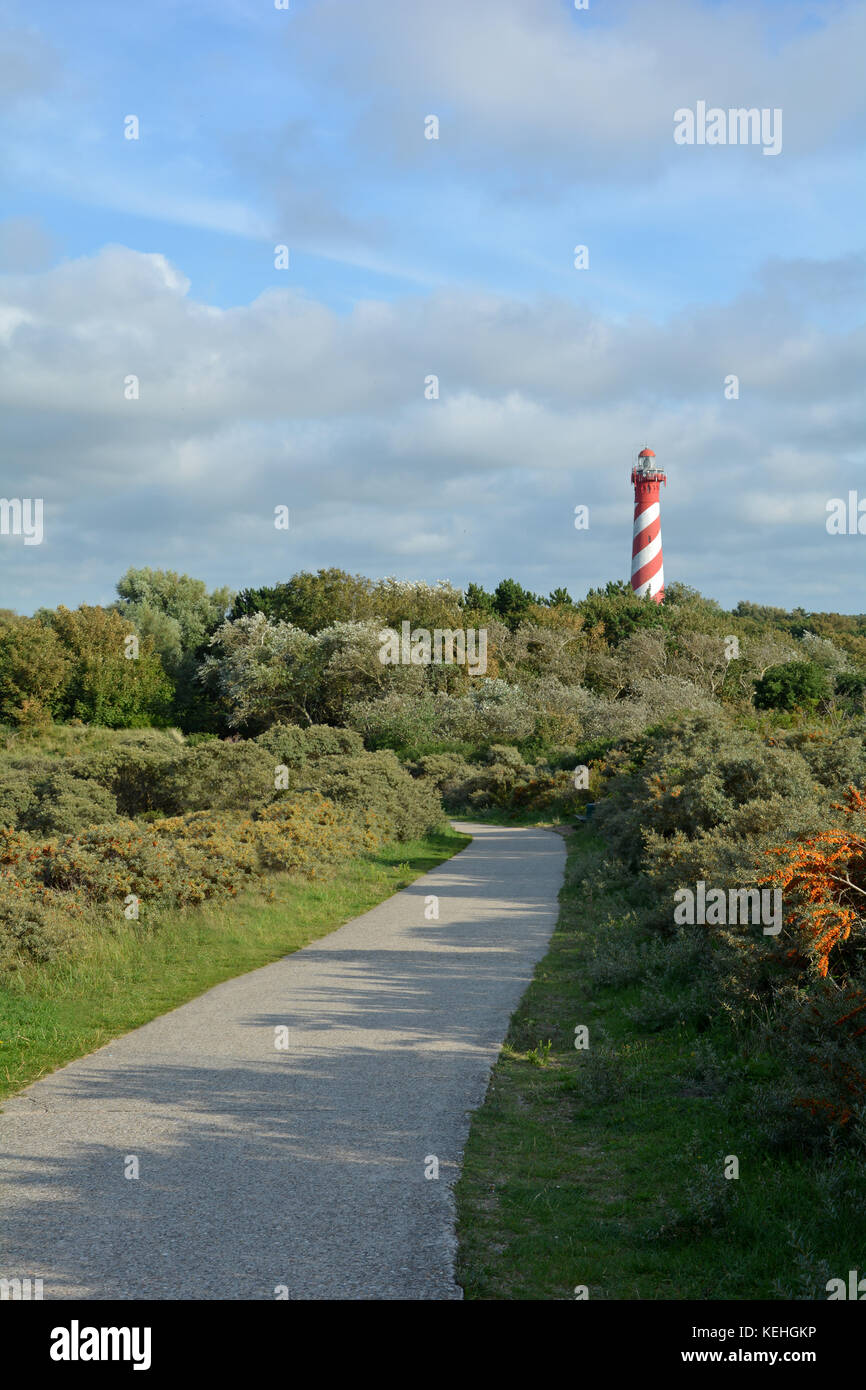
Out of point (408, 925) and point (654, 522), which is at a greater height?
point (654, 522)

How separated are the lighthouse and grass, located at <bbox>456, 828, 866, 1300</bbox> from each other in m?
54.0

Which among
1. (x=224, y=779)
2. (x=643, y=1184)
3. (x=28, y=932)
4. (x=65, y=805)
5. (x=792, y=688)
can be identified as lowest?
(x=643, y=1184)

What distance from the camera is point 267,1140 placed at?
17.6 feet

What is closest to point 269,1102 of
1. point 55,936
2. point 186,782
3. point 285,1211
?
point 285,1211

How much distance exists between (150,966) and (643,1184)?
239 inches

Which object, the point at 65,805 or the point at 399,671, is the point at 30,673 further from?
the point at 65,805

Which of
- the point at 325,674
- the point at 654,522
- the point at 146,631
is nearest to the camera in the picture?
the point at 325,674

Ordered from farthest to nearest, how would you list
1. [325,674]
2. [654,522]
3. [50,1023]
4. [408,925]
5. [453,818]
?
[654,522] < [325,674] < [453,818] < [408,925] < [50,1023]

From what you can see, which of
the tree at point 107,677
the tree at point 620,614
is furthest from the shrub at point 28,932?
the tree at point 620,614

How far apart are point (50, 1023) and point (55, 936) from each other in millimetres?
2029

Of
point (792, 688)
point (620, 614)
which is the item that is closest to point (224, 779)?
point (792, 688)

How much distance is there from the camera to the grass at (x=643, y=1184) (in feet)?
13.0

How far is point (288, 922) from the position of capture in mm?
11984
